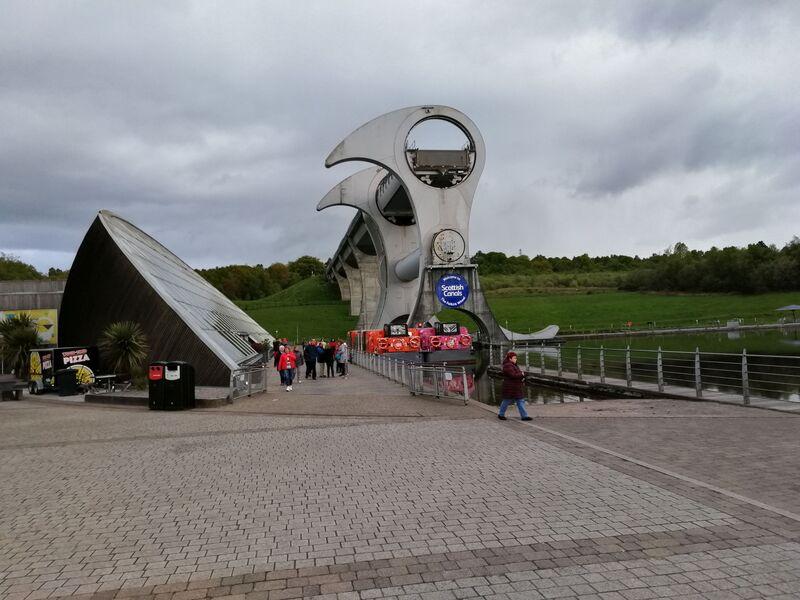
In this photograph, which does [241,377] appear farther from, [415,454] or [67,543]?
[67,543]

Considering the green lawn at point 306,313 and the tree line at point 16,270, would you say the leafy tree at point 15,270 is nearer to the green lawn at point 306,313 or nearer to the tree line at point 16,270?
the tree line at point 16,270

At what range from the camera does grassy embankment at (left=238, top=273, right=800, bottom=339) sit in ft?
206

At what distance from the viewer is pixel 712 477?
6113 mm

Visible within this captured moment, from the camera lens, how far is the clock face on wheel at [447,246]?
3741 cm

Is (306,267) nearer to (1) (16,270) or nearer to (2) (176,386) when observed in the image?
(1) (16,270)

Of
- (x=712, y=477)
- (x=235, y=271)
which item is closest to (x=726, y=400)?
(x=712, y=477)

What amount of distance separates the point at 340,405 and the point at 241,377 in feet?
10.4

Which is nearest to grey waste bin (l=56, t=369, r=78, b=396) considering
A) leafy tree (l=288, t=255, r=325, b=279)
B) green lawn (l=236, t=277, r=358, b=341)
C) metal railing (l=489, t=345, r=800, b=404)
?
metal railing (l=489, t=345, r=800, b=404)

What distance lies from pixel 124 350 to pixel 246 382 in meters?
5.17

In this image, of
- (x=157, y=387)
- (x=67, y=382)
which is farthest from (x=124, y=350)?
(x=157, y=387)

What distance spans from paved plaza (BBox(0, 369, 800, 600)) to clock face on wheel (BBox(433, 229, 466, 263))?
90.9 ft

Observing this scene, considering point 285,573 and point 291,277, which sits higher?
point 291,277

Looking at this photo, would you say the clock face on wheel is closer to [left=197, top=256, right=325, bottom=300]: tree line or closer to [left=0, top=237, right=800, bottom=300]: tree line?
[left=0, top=237, right=800, bottom=300]: tree line

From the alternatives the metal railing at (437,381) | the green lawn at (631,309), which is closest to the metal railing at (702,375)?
the metal railing at (437,381)
